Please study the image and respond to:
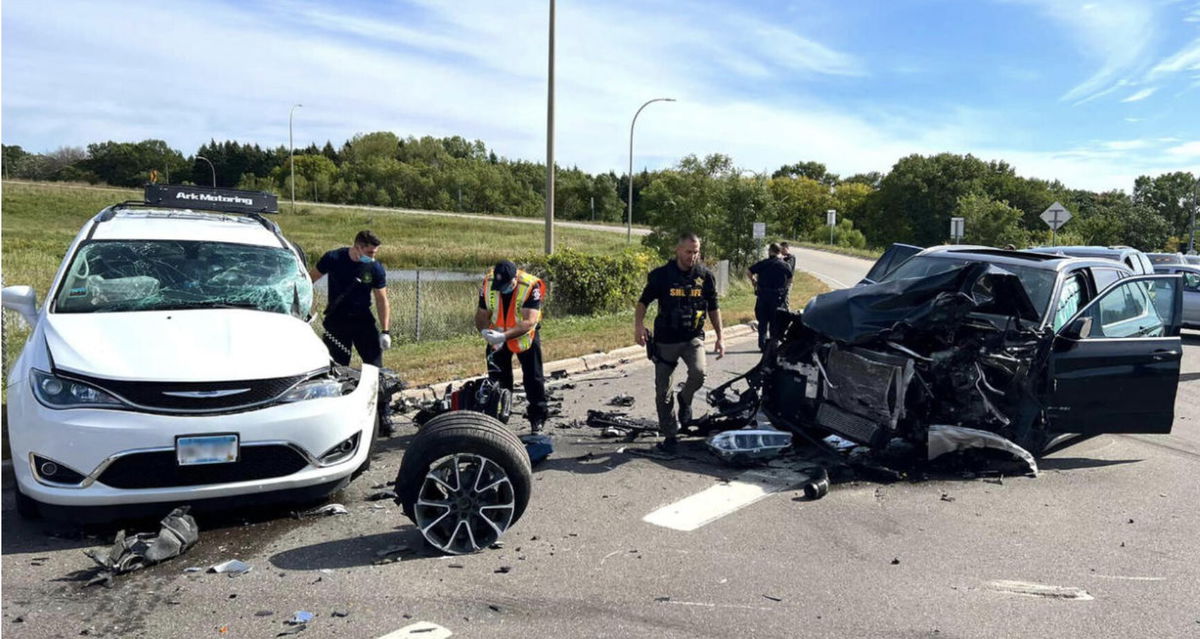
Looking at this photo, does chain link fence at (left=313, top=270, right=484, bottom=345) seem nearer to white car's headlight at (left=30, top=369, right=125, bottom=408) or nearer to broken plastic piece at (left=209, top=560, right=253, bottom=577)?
white car's headlight at (left=30, top=369, right=125, bottom=408)

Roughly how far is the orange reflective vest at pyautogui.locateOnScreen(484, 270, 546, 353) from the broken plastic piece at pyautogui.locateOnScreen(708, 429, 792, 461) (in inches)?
67.6

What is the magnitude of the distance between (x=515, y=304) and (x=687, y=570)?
2.94m

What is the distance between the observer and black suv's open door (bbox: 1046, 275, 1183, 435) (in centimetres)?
640

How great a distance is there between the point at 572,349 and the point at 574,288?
16.5ft

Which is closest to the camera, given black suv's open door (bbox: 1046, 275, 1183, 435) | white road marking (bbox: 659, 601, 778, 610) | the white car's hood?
white road marking (bbox: 659, 601, 778, 610)

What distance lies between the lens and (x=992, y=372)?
6375 mm

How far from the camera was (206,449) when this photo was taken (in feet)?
14.1

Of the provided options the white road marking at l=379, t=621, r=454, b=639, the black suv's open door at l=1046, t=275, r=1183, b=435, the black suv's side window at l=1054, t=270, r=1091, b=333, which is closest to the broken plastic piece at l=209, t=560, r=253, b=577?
the white road marking at l=379, t=621, r=454, b=639

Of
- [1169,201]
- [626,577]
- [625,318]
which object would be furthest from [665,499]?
[1169,201]

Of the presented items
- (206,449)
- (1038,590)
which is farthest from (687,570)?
(206,449)

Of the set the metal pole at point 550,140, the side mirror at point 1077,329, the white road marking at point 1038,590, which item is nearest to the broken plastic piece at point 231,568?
the white road marking at point 1038,590

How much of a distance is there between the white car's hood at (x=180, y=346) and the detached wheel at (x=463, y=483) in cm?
98

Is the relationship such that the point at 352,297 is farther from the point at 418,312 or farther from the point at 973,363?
the point at 418,312

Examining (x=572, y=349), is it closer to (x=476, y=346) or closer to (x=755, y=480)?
(x=476, y=346)
